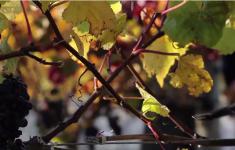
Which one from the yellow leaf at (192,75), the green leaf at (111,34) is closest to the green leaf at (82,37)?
the green leaf at (111,34)

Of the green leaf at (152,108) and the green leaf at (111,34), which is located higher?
the green leaf at (111,34)

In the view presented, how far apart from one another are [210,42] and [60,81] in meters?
1.02

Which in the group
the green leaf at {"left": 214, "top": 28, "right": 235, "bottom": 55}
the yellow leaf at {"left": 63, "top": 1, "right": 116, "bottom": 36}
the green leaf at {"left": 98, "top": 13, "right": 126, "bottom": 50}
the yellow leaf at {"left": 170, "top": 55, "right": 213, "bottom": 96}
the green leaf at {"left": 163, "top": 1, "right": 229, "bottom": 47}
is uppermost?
the yellow leaf at {"left": 63, "top": 1, "right": 116, "bottom": 36}

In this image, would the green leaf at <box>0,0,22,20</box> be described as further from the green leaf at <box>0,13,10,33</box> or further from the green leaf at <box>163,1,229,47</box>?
the green leaf at <box>163,1,229,47</box>

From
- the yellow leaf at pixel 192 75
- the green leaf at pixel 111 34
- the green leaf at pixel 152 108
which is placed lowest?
the yellow leaf at pixel 192 75

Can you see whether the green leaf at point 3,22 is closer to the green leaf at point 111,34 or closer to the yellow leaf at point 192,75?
the green leaf at point 111,34

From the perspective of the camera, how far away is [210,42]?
44 centimetres

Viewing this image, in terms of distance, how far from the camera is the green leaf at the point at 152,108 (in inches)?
18.1

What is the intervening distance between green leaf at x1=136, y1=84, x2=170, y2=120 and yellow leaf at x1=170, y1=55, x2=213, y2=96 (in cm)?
11

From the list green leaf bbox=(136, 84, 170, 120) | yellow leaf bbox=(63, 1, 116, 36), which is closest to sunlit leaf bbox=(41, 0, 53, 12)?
yellow leaf bbox=(63, 1, 116, 36)

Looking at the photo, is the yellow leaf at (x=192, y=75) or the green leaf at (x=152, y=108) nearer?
the green leaf at (x=152, y=108)

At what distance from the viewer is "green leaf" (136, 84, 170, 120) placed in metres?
0.46

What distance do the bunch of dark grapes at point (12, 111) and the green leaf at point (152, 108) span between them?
109mm

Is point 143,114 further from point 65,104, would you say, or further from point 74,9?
point 65,104
